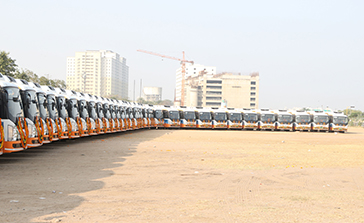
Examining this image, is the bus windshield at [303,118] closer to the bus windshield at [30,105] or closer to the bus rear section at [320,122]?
the bus rear section at [320,122]

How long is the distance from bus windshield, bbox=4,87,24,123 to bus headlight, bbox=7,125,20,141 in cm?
36

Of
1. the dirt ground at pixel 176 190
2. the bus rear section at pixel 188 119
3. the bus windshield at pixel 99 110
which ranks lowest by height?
the dirt ground at pixel 176 190

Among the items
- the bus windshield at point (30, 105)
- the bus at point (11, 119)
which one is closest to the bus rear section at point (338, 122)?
the bus windshield at point (30, 105)

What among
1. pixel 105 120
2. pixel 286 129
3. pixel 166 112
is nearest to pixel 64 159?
pixel 105 120

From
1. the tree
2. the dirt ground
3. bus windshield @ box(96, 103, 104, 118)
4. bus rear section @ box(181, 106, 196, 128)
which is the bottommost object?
the dirt ground

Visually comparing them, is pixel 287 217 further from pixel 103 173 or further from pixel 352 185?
pixel 103 173

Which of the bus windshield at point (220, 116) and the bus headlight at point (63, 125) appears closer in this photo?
the bus headlight at point (63, 125)

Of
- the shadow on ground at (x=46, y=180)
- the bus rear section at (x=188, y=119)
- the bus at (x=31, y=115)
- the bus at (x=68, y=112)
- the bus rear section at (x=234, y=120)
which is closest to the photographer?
the shadow on ground at (x=46, y=180)

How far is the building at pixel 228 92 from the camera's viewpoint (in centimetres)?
17550

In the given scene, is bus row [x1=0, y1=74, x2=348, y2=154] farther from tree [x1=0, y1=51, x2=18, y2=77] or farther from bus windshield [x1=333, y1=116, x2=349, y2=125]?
tree [x1=0, y1=51, x2=18, y2=77]

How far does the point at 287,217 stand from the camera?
714cm

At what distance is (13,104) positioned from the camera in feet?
48.3

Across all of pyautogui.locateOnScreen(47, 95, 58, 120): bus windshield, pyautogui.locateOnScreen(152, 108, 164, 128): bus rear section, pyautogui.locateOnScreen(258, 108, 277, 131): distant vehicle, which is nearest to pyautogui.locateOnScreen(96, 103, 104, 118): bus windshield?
pyautogui.locateOnScreen(47, 95, 58, 120): bus windshield

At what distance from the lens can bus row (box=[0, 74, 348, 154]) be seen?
14680mm
